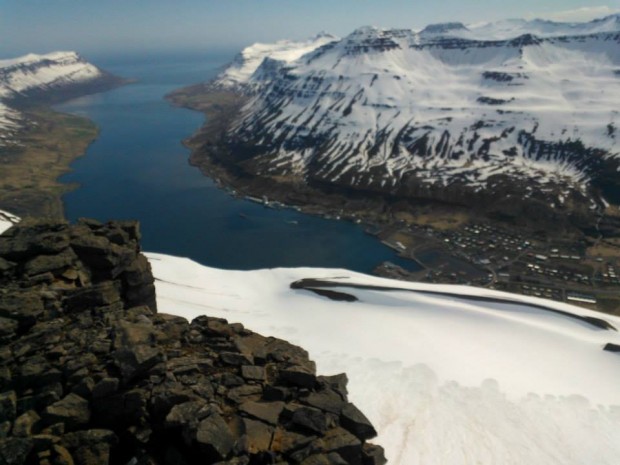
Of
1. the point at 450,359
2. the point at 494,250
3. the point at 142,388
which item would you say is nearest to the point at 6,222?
the point at 142,388

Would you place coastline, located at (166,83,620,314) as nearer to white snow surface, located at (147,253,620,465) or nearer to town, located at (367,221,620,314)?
town, located at (367,221,620,314)

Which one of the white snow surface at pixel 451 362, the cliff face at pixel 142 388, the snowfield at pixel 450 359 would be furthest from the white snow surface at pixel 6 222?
the cliff face at pixel 142 388

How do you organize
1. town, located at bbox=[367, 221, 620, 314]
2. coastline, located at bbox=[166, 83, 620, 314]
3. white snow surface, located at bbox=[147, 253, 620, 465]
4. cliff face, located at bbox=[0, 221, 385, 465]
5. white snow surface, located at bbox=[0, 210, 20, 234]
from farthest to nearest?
1. coastline, located at bbox=[166, 83, 620, 314]
2. town, located at bbox=[367, 221, 620, 314]
3. white snow surface, located at bbox=[0, 210, 20, 234]
4. white snow surface, located at bbox=[147, 253, 620, 465]
5. cliff face, located at bbox=[0, 221, 385, 465]

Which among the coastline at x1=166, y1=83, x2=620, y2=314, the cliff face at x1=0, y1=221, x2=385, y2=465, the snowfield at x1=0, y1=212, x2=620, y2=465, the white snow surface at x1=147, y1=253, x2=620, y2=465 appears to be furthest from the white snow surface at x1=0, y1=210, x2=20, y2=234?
the coastline at x1=166, y1=83, x2=620, y2=314

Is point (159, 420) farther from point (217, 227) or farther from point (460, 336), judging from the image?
point (217, 227)

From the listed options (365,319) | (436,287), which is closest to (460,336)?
(365,319)

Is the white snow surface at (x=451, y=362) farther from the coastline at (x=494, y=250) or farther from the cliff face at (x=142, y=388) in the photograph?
the coastline at (x=494, y=250)
